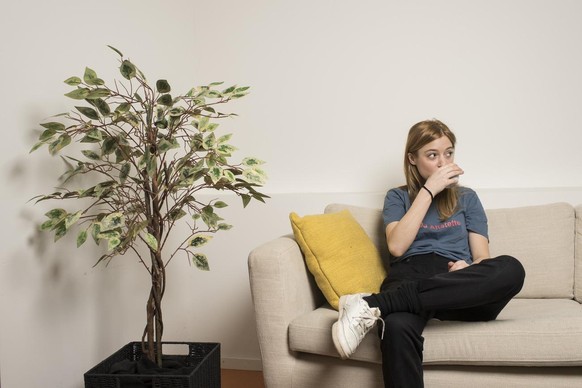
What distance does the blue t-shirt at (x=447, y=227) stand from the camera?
2.27 meters

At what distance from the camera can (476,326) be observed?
1.89 metres

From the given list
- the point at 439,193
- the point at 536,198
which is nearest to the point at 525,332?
the point at 439,193

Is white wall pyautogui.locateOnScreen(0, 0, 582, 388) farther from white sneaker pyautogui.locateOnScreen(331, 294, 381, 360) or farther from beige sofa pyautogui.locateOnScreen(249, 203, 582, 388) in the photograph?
white sneaker pyautogui.locateOnScreen(331, 294, 381, 360)

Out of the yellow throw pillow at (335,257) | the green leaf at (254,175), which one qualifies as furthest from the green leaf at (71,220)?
the yellow throw pillow at (335,257)

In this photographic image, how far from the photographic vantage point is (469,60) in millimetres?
2793

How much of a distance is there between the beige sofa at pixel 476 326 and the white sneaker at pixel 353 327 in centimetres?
11

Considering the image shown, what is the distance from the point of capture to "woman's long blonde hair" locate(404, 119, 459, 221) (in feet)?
7.68

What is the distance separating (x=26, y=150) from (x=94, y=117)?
0.95ft

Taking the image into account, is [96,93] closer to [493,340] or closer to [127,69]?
[127,69]

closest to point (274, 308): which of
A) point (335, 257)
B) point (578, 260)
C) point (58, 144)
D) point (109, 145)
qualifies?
point (335, 257)

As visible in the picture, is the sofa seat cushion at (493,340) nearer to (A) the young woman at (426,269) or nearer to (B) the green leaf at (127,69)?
(A) the young woman at (426,269)

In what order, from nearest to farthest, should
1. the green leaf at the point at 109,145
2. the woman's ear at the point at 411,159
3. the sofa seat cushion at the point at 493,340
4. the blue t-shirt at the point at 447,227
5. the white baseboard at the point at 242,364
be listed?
the sofa seat cushion at the point at 493,340
the green leaf at the point at 109,145
the blue t-shirt at the point at 447,227
the woman's ear at the point at 411,159
the white baseboard at the point at 242,364

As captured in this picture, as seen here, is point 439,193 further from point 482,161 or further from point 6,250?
point 6,250

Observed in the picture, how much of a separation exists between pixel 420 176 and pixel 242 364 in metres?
1.33
